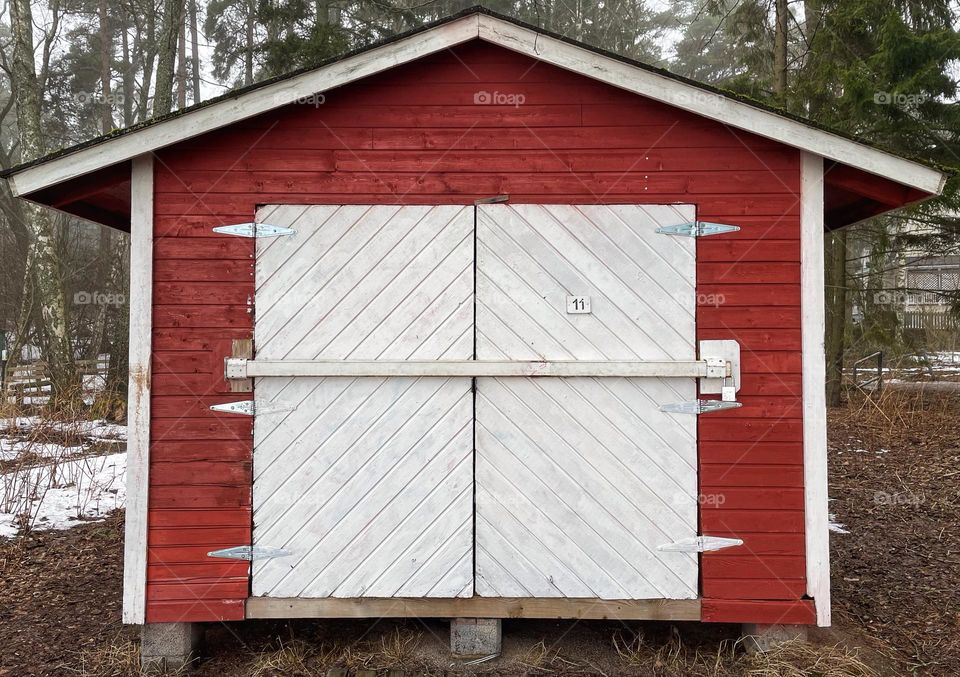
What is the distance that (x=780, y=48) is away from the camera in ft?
36.6

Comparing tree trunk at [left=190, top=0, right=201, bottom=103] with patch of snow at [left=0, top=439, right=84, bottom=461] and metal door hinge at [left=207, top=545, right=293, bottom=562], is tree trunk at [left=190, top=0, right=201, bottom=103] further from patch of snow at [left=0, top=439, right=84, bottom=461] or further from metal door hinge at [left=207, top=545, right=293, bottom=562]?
metal door hinge at [left=207, top=545, right=293, bottom=562]

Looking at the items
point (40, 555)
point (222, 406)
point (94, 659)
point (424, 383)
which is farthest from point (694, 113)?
point (40, 555)

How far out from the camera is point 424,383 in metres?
3.98

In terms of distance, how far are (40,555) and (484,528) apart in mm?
4433

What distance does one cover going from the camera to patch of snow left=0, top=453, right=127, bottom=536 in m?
6.69

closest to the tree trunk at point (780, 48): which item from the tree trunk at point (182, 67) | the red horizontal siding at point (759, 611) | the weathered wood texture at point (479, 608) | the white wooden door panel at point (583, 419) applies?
the white wooden door panel at point (583, 419)

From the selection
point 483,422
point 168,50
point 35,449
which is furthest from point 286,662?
point 168,50

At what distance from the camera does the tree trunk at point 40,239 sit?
33.0 ft

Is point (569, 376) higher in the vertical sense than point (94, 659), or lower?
higher

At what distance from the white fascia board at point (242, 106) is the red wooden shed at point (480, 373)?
0.19ft

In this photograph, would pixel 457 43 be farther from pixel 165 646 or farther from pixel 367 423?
pixel 165 646

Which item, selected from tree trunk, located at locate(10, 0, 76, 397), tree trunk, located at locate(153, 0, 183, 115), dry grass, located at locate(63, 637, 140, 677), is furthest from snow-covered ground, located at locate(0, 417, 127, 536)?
tree trunk, located at locate(153, 0, 183, 115)

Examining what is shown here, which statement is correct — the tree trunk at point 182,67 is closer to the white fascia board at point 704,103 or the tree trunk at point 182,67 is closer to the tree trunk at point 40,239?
the tree trunk at point 40,239

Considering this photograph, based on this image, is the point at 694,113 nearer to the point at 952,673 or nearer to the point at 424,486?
the point at 424,486
